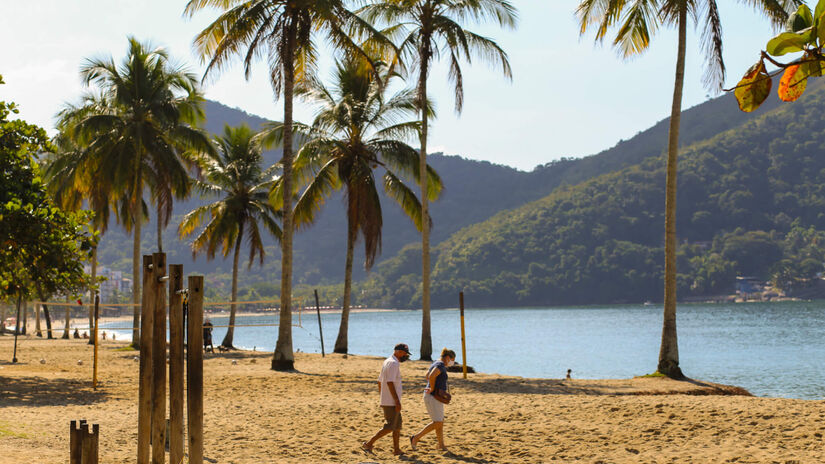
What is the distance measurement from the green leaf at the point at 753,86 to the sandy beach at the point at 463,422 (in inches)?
330

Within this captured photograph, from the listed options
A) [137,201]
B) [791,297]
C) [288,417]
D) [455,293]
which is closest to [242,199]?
[137,201]

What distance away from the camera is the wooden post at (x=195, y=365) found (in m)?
6.42

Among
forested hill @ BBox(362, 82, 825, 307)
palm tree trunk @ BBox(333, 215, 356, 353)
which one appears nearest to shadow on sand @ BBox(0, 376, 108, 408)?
palm tree trunk @ BBox(333, 215, 356, 353)

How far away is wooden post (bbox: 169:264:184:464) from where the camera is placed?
6906 millimetres

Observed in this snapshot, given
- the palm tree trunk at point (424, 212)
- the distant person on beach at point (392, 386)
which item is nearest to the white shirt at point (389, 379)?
the distant person on beach at point (392, 386)

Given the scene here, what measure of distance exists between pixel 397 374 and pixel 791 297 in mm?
128419

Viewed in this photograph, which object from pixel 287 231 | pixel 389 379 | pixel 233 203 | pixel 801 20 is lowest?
pixel 389 379

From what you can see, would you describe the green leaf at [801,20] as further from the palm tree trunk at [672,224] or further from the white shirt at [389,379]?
the palm tree trunk at [672,224]

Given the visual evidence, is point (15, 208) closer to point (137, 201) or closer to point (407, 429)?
point (407, 429)

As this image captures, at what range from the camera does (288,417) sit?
41.7 ft

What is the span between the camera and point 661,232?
12312 cm

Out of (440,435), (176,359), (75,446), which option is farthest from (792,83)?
(440,435)

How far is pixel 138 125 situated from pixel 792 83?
26.7 meters

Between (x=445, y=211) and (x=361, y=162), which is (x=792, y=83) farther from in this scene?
(x=445, y=211)
